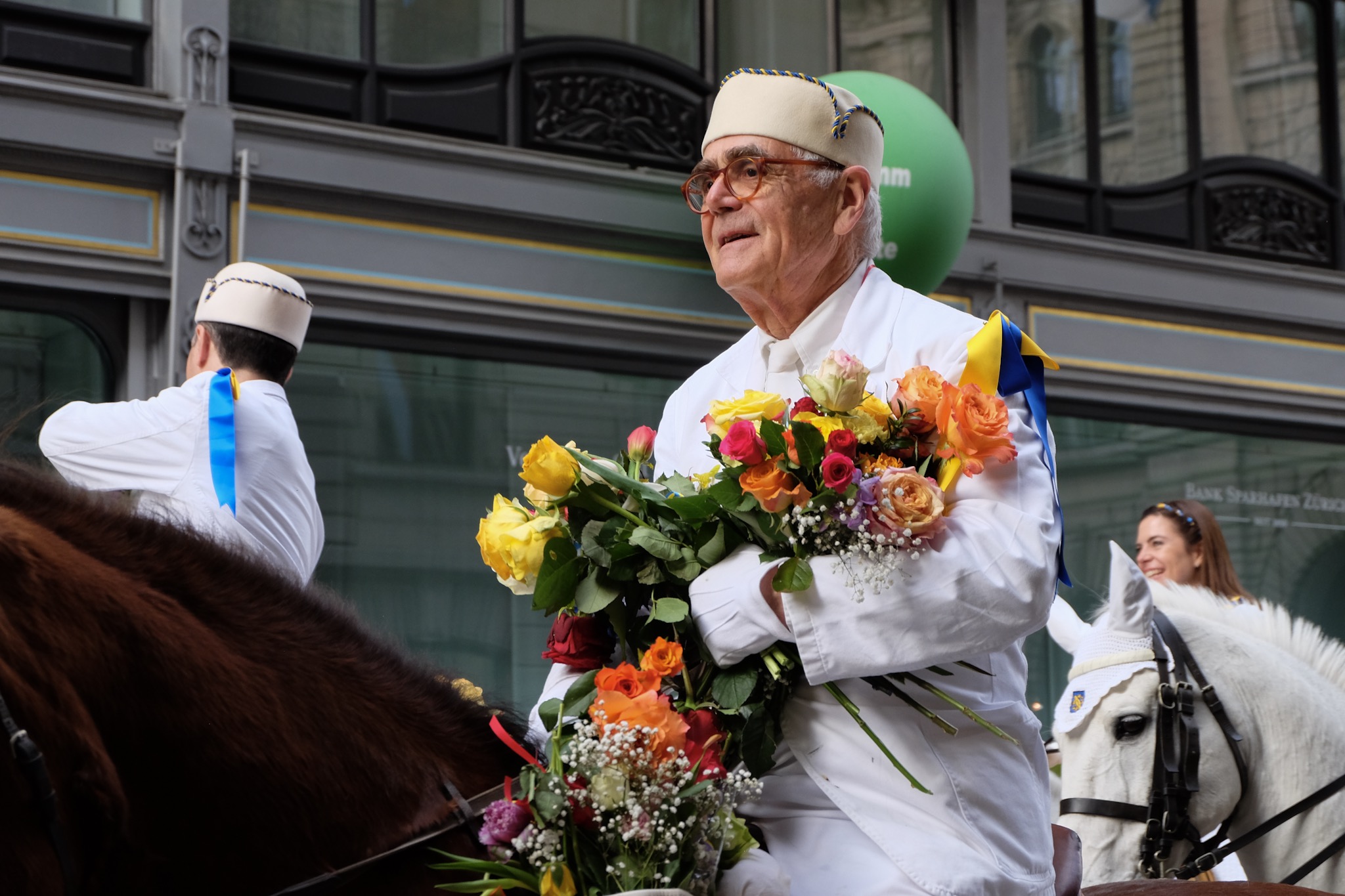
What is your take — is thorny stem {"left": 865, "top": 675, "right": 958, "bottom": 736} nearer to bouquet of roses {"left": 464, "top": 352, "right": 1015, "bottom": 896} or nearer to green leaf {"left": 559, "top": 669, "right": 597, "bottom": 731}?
bouquet of roses {"left": 464, "top": 352, "right": 1015, "bottom": 896}

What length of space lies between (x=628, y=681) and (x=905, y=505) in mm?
435

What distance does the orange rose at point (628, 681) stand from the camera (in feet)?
6.39

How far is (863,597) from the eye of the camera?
76.3 inches

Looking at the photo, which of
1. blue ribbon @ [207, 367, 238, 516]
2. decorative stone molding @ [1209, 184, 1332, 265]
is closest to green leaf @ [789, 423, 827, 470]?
blue ribbon @ [207, 367, 238, 516]

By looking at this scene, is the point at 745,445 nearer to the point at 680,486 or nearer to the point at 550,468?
the point at 680,486

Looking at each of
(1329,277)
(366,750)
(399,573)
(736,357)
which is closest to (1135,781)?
(736,357)

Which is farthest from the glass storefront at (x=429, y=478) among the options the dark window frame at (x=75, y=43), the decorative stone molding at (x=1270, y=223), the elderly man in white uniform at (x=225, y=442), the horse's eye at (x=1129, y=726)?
the decorative stone molding at (x=1270, y=223)

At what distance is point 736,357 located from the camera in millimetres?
2572

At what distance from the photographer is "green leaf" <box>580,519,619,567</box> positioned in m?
2.07

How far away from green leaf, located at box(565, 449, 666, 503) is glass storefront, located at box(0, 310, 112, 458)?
4.95m

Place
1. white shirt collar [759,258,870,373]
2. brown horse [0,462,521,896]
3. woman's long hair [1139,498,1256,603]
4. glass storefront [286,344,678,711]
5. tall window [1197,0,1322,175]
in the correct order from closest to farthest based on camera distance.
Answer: brown horse [0,462,521,896] < white shirt collar [759,258,870,373] < woman's long hair [1139,498,1256,603] < glass storefront [286,344,678,711] < tall window [1197,0,1322,175]

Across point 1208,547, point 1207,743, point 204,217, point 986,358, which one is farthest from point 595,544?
point 204,217

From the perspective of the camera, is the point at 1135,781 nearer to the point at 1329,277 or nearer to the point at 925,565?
the point at 925,565

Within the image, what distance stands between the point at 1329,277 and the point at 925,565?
29.0 feet
